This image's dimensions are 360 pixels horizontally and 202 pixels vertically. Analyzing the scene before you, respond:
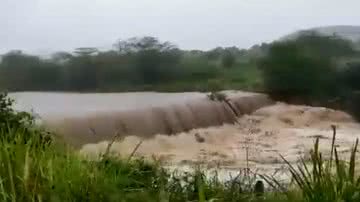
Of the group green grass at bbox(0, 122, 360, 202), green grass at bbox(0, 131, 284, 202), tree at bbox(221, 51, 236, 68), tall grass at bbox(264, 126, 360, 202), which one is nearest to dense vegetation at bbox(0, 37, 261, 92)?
tree at bbox(221, 51, 236, 68)

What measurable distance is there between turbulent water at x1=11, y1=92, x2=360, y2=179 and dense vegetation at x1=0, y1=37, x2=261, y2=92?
0.26 m

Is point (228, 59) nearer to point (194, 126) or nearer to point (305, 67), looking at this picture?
point (305, 67)

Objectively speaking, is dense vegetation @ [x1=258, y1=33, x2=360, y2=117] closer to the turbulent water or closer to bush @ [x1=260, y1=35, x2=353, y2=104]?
bush @ [x1=260, y1=35, x2=353, y2=104]

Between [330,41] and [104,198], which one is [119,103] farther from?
[104,198]

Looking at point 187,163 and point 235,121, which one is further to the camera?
point 235,121

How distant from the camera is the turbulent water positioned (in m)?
12.9

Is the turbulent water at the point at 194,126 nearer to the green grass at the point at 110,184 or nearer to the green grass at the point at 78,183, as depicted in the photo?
the green grass at the point at 78,183

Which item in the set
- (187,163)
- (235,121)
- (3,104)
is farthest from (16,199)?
(235,121)

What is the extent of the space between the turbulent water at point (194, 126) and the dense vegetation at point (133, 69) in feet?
0.86

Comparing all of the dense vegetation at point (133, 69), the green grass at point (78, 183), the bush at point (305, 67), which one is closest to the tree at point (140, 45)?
the dense vegetation at point (133, 69)

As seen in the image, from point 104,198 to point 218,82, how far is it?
13.1 m

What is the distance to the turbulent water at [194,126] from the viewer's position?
1291cm

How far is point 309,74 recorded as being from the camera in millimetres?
18359

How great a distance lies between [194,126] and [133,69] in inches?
A: 64.9
